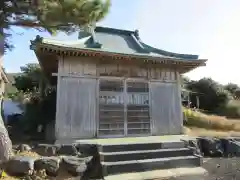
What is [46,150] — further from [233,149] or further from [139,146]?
[233,149]

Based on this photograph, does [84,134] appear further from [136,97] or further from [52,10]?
[52,10]

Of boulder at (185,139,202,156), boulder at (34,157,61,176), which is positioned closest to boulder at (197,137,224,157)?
boulder at (185,139,202,156)

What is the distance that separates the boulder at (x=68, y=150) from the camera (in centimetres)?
784

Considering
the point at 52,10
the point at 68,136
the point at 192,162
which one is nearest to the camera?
the point at 52,10

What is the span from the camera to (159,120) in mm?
10742

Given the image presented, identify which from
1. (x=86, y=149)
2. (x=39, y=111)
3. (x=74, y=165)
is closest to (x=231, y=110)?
(x=39, y=111)

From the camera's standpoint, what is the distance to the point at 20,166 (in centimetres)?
636

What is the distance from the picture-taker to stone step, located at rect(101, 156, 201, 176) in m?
7.20

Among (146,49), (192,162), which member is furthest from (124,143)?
(146,49)

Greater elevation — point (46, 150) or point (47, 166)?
point (46, 150)

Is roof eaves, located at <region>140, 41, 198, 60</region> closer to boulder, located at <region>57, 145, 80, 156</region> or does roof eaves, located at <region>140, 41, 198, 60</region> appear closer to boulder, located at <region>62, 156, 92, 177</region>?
boulder, located at <region>57, 145, 80, 156</region>

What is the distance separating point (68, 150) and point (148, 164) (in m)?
2.68

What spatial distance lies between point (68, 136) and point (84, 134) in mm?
636

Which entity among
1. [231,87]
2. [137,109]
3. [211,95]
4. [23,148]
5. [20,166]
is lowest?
[20,166]
